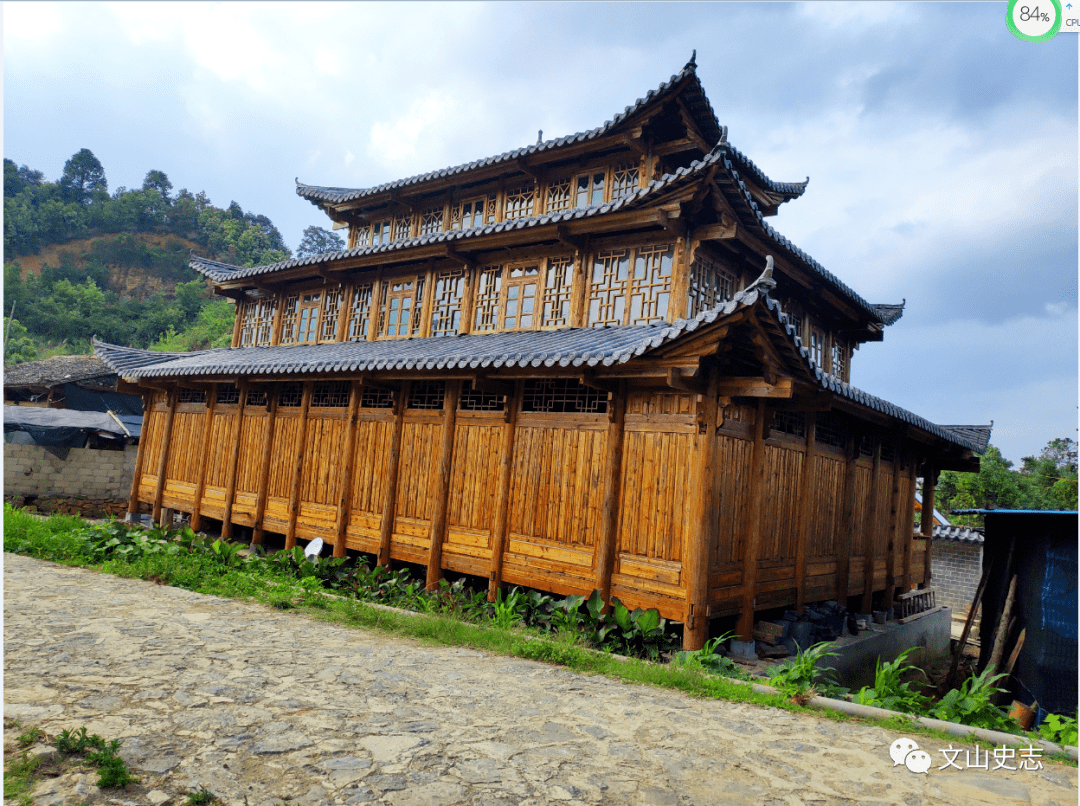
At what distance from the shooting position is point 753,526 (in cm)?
940

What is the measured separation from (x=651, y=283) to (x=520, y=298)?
267cm

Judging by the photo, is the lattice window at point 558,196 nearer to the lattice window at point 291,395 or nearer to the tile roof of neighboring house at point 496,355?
the tile roof of neighboring house at point 496,355

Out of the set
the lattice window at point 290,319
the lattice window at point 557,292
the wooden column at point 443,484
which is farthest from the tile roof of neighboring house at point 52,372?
the lattice window at point 557,292

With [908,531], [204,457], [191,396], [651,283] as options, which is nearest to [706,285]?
[651,283]

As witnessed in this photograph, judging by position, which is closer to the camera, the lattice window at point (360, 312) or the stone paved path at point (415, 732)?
the stone paved path at point (415, 732)

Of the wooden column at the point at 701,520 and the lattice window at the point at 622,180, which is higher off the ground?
the lattice window at the point at 622,180

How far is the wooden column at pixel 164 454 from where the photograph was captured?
16391mm

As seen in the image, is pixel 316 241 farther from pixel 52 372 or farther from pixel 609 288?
pixel 609 288

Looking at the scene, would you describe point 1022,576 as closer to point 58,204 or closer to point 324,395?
point 324,395

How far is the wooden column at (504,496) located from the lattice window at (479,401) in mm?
220

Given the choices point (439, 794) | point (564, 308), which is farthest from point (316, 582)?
point (439, 794)

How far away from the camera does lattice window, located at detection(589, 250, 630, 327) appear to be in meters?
11.2

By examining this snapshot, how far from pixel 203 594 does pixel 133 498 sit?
8.58 meters

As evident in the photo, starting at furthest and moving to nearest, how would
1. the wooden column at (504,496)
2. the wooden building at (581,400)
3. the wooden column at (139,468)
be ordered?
the wooden column at (139,468) < the wooden column at (504,496) < the wooden building at (581,400)
